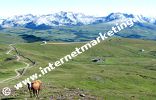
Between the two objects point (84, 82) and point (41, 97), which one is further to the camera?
point (84, 82)

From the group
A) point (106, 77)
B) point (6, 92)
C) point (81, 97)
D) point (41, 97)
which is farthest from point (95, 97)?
point (106, 77)

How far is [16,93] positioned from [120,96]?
20.3 m

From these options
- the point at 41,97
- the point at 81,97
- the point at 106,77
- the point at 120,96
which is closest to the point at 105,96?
the point at 120,96

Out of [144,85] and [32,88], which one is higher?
[32,88]

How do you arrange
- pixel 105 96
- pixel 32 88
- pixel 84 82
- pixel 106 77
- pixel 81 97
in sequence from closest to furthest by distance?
pixel 32 88
pixel 81 97
pixel 105 96
pixel 84 82
pixel 106 77

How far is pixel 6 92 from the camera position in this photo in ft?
206

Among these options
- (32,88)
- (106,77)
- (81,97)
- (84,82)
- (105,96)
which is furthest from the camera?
(106,77)

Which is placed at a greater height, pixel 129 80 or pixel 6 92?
pixel 6 92

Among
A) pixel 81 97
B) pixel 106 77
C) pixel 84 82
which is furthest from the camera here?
pixel 106 77

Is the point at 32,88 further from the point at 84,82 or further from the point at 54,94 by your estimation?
the point at 84,82

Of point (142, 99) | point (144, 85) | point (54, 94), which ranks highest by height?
point (54, 94)

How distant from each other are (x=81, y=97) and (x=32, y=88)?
9.59m

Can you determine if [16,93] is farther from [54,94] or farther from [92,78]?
[92,78]

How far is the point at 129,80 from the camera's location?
134 m
